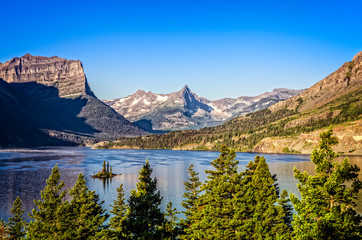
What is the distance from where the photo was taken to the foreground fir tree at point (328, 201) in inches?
818

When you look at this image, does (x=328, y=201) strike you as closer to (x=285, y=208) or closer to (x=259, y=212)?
(x=259, y=212)

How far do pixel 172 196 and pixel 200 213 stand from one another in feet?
167

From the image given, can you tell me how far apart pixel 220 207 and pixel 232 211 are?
5.05 feet

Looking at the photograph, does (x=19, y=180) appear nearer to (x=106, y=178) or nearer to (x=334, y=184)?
(x=106, y=178)

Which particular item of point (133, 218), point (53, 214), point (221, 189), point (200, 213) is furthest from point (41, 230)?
point (221, 189)

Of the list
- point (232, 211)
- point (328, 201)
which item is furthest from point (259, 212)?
point (328, 201)

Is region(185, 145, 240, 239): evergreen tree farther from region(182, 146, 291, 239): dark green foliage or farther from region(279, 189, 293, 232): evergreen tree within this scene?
region(279, 189, 293, 232): evergreen tree

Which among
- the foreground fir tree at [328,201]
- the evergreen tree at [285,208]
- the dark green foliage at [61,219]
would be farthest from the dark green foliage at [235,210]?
the dark green foliage at [61,219]

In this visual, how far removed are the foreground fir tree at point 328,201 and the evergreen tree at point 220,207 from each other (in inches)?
438

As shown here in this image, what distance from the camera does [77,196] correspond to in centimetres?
4219

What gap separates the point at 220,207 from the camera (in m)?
35.8

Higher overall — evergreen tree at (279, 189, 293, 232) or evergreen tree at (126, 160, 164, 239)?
evergreen tree at (126, 160, 164, 239)

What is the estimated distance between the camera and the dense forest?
21344mm

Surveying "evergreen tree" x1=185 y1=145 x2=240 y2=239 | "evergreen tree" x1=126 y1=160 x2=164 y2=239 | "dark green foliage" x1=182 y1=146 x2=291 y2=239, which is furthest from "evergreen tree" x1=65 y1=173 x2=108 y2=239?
"evergreen tree" x1=185 y1=145 x2=240 y2=239
